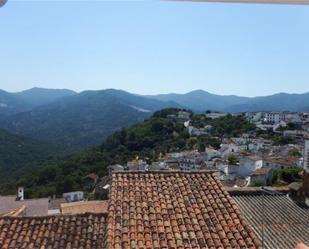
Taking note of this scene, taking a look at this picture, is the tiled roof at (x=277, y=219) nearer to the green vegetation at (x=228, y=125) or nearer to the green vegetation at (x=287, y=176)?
the green vegetation at (x=287, y=176)

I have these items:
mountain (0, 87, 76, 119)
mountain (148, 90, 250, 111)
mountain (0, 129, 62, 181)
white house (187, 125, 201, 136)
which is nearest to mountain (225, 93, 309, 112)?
mountain (148, 90, 250, 111)

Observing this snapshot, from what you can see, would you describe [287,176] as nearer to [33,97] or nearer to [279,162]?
[279,162]

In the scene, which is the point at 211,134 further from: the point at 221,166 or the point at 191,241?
the point at 191,241

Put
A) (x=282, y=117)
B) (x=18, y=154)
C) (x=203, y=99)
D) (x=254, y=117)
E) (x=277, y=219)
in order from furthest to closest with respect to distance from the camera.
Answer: (x=203, y=99), (x=254, y=117), (x=282, y=117), (x=18, y=154), (x=277, y=219)

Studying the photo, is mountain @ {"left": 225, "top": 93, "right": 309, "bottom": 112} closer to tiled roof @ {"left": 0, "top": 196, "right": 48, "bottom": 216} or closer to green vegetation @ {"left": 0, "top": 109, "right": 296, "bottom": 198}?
green vegetation @ {"left": 0, "top": 109, "right": 296, "bottom": 198}

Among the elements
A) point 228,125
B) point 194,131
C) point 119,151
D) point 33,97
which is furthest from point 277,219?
point 33,97

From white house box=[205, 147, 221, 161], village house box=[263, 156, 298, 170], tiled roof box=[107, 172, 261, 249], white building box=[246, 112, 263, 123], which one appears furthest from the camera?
white building box=[246, 112, 263, 123]
